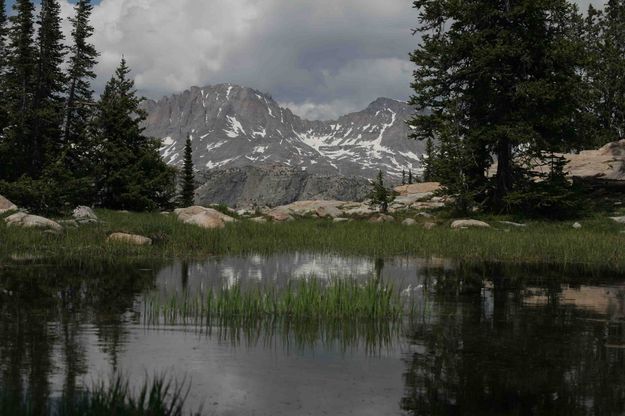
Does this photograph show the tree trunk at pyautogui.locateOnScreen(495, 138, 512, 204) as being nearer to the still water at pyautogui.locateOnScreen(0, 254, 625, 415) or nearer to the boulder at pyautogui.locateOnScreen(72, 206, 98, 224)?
the still water at pyautogui.locateOnScreen(0, 254, 625, 415)

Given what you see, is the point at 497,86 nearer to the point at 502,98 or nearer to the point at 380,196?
the point at 502,98

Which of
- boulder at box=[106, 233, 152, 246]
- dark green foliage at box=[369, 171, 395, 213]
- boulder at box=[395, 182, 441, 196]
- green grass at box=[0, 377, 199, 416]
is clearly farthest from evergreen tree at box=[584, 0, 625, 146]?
green grass at box=[0, 377, 199, 416]

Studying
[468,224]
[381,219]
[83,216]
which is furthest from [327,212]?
[83,216]

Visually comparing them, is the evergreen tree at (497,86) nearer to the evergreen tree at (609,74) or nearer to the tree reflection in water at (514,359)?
the tree reflection in water at (514,359)

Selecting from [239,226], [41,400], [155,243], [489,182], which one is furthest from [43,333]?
[489,182]

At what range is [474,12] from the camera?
1380 inches

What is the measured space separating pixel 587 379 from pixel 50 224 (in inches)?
827

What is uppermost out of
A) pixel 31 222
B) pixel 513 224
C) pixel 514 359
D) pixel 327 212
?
pixel 327 212

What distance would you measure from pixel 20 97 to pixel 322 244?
2726cm

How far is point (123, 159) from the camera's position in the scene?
40.8 meters

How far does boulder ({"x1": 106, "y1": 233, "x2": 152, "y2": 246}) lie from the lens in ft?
72.7

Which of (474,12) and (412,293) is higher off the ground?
(474,12)

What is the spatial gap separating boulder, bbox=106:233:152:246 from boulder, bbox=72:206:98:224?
497cm

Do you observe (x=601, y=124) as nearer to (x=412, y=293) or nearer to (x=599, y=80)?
(x=599, y=80)
